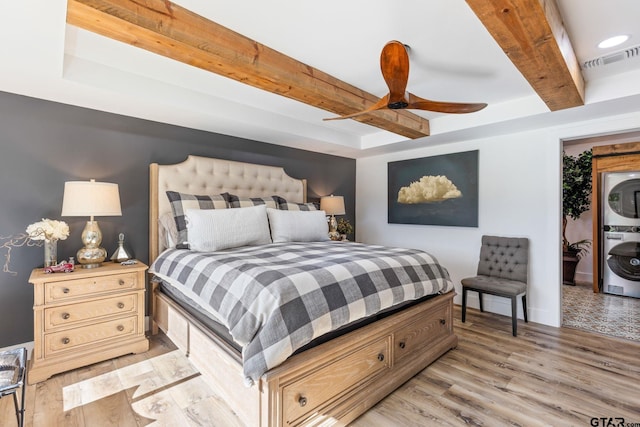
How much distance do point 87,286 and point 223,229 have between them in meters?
1.09

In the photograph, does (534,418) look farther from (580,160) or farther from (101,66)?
(580,160)

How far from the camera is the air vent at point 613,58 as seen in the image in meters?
2.17

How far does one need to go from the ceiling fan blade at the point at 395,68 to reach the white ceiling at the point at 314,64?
184 mm

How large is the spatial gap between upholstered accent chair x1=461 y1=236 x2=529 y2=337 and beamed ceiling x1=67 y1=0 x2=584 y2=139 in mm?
1555

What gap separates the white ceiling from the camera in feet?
5.64

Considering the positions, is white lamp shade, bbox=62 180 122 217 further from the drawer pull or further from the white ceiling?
the drawer pull

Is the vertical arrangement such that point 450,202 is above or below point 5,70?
below

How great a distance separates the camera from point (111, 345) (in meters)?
2.44

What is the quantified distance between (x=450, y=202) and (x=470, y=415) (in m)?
2.80

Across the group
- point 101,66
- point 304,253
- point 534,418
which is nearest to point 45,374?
point 304,253

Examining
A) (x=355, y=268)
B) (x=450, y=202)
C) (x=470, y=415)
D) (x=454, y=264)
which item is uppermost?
(x=450, y=202)

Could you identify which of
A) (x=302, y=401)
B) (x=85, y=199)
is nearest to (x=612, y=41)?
(x=302, y=401)

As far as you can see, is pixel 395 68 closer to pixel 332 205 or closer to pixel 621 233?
pixel 332 205

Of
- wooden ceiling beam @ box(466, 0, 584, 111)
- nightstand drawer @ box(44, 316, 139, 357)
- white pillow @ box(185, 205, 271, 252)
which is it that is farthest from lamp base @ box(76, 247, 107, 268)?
wooden ceiling beam @ box(466, 0, 584, 111)
